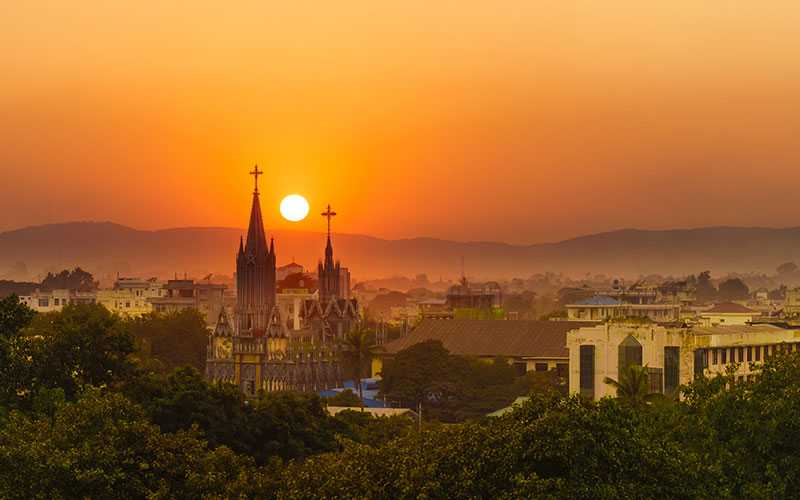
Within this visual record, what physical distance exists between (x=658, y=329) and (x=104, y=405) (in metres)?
52.5

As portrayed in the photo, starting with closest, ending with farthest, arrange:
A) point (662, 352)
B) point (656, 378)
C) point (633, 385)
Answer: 1. point (633, 385)
2. point (656, 378)
3. point (662, 352)

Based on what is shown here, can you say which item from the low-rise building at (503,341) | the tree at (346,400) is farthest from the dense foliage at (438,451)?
the low-rise building at (503,341)

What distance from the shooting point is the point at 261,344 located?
140000 mm

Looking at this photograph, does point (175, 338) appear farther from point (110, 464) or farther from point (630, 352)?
point (110, 464)

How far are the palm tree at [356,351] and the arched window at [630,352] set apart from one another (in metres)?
42.9

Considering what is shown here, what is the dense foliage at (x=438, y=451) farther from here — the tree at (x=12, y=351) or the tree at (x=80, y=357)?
the tree at (x=80, y=357)

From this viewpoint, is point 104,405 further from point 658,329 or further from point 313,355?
point 313,355

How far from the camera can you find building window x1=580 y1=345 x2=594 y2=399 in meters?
96.5

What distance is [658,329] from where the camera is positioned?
93.8 metres

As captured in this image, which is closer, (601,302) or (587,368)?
(587,368)

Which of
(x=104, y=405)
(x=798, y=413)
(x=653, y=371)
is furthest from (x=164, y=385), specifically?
(x=653, y=371)

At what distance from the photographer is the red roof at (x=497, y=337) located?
135875 mm

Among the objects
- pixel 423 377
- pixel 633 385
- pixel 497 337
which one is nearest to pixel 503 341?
pixel 497 337

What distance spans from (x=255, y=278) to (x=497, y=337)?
23.5m
